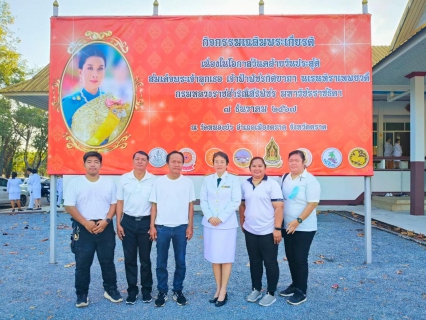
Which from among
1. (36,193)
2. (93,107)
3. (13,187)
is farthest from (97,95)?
(13,187)

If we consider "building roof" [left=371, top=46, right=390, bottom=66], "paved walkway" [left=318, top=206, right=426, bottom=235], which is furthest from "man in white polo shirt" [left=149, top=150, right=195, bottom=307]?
"building roof" [left=371, top=46, right=390, bottom=66]

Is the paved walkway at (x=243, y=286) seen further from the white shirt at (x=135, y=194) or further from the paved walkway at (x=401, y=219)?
the paved walkway at (x=401, y=219)

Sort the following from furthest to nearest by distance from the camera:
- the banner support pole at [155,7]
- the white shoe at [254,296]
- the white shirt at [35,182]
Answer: the white shirt at [35,182]
the banner support pole at [155,7]
the white shoe at [254,296]

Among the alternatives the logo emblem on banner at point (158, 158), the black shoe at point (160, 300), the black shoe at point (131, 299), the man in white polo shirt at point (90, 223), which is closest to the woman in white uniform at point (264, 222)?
the black shoe at point (160, 300)

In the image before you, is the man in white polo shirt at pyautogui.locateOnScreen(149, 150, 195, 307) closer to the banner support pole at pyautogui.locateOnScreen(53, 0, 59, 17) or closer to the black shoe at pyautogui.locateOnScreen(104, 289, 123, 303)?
the black shoe at pyautogui.locateOnScreen(104, 289, 123, 303)

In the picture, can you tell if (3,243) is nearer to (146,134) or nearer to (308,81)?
(146,134)

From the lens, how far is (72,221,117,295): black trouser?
11.8ft

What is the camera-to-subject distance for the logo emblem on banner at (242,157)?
5.22 metres

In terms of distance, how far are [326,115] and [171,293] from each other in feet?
11.0

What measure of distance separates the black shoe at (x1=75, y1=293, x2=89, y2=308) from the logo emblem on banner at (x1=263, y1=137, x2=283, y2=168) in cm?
304

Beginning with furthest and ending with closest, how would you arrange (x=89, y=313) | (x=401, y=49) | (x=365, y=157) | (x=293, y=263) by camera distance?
(x=401, y=49) → (x=365, y=157) → (x=293, y=263) → (x=89, y=313)

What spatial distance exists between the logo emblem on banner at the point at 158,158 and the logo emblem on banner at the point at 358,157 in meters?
2.82

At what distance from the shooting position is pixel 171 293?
3.95 meters

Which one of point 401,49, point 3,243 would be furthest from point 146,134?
point 401,49
